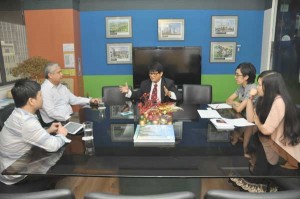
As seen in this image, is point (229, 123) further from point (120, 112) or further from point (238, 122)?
point (120, 112)

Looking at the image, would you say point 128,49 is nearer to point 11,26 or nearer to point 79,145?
point 11,26

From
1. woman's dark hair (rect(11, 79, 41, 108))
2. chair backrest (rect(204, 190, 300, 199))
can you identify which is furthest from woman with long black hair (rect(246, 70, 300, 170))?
woman's dark hair (rect(11, 79, 41, 108))

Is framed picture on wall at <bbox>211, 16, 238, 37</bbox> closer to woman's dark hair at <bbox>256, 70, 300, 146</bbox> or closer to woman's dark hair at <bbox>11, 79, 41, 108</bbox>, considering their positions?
woman's dark hair at <bbox>256, 70, 300, 146</bbox>

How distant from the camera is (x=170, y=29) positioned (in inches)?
162

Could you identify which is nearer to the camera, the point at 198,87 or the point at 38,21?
the point at 198,87

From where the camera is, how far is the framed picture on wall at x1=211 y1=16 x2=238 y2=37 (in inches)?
160

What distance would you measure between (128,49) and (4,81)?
193cm

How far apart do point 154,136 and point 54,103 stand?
1477mm

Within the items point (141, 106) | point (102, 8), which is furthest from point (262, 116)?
point (102, 8)

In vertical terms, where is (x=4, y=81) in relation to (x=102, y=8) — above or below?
below

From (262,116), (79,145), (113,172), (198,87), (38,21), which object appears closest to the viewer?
(113,172)

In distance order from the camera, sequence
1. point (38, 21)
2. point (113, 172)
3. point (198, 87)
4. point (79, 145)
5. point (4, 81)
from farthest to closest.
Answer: point (38, 21)
point (4, 81)
point (198, 87)
point (79, 145)
point (113, 172)

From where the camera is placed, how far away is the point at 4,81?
3.58 m

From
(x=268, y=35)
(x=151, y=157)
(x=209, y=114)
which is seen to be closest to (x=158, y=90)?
(x=209, y=114)
